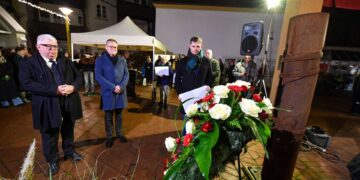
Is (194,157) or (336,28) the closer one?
(194,157)

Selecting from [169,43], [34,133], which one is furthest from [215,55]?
[34,133]

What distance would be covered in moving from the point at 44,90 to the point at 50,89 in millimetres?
59

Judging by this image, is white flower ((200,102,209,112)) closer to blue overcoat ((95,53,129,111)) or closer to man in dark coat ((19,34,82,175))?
man in dark coat ((19,34,82,175))

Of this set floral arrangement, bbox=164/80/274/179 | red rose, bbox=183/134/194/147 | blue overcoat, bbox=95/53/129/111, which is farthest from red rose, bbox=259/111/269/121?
blue overcoat, bbox=95/53/129/111

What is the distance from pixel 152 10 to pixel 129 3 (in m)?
2.95

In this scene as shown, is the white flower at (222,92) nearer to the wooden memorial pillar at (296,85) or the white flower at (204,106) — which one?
the white flower at (204,106)

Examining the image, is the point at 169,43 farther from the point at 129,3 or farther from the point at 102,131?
the point at 129,3

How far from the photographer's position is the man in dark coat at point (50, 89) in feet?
7.00

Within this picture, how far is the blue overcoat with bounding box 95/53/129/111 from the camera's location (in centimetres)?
298

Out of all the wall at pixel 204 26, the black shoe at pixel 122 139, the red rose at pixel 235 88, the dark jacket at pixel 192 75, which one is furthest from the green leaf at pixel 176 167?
the wall at pixel 204 26

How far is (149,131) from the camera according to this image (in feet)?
13.0

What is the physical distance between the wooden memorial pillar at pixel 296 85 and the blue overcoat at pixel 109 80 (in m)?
2.33

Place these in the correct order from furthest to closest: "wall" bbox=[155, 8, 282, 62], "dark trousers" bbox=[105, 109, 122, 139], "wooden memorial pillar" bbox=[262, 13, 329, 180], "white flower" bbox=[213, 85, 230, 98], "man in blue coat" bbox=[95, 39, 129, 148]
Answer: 1. "wall" bbox=[155, 8, 282, 62]
2. "dark trousers" bbox=[105, 109, 122, 139]
3. "man in blue coat" bbox=[95, 39, 129, 148]
4. "wooden memorial pillar" bbox=[262, 13, 329, 180]
5. "white flower" bbox=[213, 85, 230, 98]

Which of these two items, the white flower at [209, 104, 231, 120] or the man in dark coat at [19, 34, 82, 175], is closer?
the white flower at [209, 104, 231, 120]
